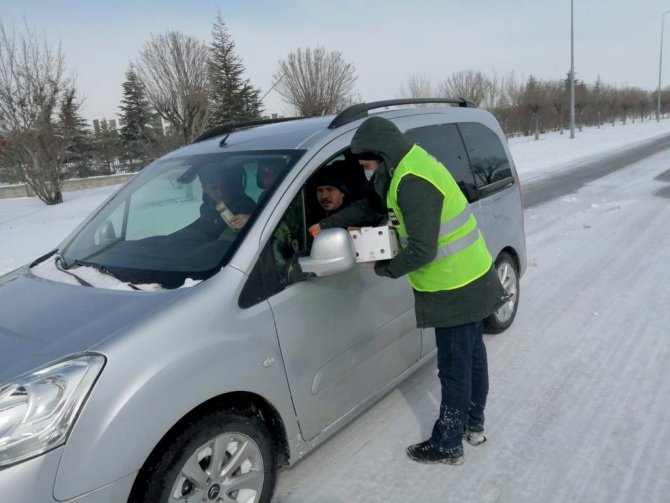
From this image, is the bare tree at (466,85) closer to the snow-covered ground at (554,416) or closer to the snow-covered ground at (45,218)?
the snow-covered ground at (45,218)

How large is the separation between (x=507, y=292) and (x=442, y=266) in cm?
200

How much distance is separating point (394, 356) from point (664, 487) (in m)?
1.47

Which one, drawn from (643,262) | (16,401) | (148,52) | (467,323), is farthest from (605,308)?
(148,52)

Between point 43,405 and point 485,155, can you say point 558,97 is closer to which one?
point 485,155

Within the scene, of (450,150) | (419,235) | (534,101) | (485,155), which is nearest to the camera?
(419,235)

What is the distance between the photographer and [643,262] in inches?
240

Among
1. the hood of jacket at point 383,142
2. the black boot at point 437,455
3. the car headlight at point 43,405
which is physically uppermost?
the hood of jacket at point 383,142

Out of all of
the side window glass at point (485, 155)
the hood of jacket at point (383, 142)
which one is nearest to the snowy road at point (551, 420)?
the side window glass at point (485, 155)

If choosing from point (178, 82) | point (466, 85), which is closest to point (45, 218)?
point (178, 82)

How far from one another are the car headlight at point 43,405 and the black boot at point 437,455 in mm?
1783

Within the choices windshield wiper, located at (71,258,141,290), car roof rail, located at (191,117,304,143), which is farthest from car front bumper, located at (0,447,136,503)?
car roof rail, located at (191,117,304,143)

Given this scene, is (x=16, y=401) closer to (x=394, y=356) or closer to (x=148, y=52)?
(x=394, y=356)

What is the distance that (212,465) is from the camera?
212 cm

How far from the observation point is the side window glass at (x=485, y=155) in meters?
3.96
